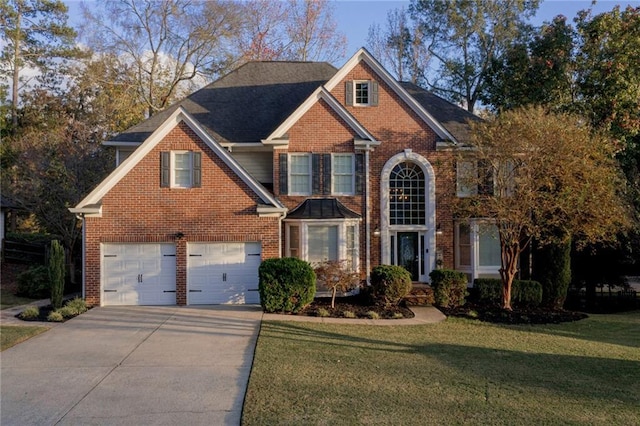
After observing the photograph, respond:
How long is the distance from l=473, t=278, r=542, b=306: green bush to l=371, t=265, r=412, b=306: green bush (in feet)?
9.19

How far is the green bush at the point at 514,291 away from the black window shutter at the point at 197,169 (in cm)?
970

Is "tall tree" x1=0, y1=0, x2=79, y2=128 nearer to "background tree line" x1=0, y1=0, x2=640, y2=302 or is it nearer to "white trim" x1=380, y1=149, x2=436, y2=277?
"background tree line" x1=0, y1=0, x2=640, y2=302

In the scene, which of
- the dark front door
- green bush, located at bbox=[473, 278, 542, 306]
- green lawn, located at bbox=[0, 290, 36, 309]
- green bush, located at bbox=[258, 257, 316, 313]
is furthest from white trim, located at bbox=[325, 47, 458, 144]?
green lawn, located at bbox=[0, 290, 36, 309]

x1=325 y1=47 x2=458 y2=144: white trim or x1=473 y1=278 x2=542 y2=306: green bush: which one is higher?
x1=325 y1=47 x2=458 y2=144: white trim

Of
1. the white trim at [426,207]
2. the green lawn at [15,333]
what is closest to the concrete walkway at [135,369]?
the green lawn at [15,333]

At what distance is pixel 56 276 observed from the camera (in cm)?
1412

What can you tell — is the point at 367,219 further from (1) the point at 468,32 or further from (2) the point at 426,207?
(1) the point at 468,32

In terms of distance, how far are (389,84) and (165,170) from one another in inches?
331

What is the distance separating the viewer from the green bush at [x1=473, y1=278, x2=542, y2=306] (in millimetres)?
15898

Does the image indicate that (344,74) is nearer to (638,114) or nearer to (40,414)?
(638,114)

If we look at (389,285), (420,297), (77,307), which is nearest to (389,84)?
(389,285)

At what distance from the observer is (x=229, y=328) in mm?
11805

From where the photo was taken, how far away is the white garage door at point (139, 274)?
49.5 ft

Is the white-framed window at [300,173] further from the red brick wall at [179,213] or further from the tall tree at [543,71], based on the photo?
the tall tree at [543,71]
